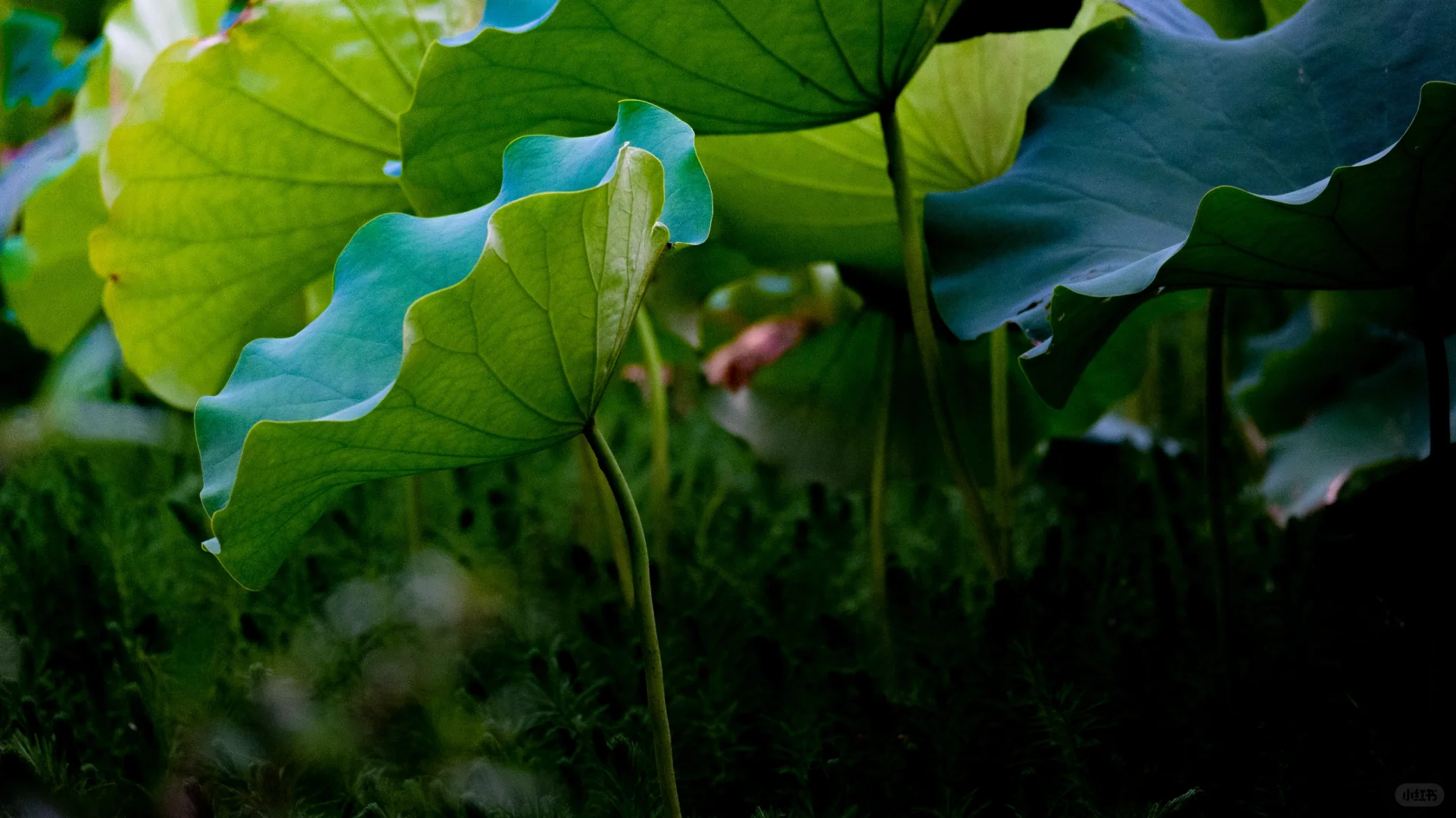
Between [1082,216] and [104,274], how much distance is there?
3.32ft

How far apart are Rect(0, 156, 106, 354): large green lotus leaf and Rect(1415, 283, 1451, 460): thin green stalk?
1523mm

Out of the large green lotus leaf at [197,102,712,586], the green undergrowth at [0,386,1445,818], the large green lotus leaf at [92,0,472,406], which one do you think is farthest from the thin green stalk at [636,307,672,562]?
the large green lotus leaf at [197,102,712,586]

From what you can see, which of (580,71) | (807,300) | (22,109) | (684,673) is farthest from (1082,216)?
(22,109)

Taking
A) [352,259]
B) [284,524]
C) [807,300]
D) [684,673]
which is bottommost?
[684,673]

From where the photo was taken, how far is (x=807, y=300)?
1750 millimetres

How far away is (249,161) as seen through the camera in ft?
3.61

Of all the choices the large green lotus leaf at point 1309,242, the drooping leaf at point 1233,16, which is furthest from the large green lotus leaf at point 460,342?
the drooping leaf at point 1233,16

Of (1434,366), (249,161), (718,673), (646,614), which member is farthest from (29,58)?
(1434,366)

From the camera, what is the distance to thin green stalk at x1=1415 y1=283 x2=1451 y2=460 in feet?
2.41

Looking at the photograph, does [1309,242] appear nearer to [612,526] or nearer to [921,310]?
[921,310]

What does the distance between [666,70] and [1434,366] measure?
0.61 m

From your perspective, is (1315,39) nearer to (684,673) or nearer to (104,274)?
(684,673)

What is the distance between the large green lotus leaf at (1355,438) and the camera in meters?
1.24

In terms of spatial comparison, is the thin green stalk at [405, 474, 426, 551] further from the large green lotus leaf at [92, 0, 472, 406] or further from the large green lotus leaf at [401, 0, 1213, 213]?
the large green lotus leaf at [401, 0, 1213, 213]
